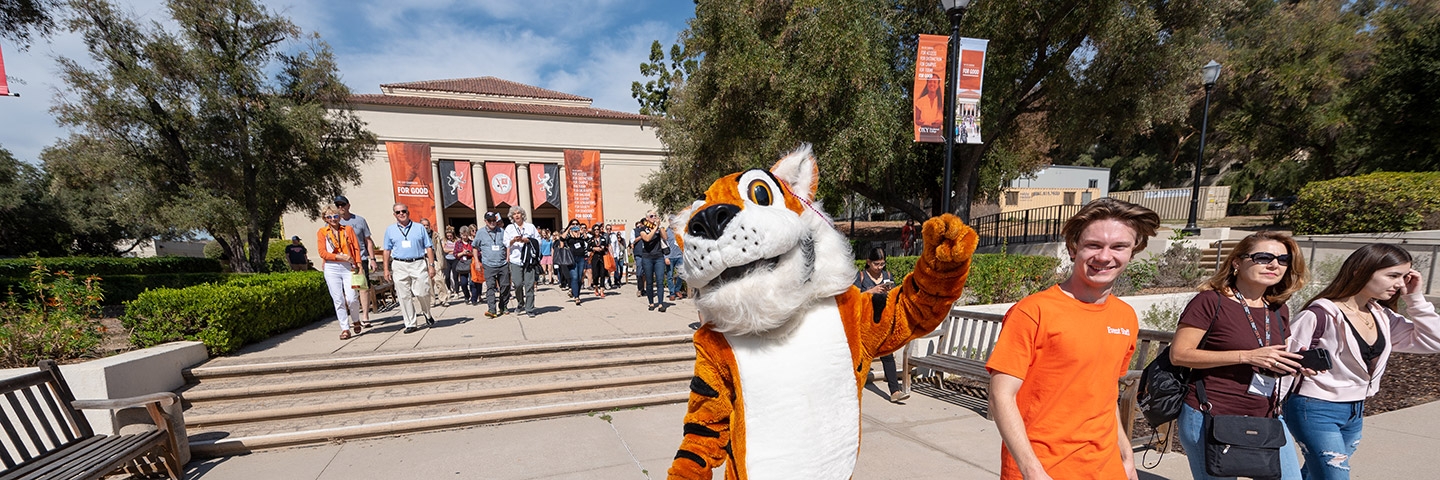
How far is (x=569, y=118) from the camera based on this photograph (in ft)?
91.3

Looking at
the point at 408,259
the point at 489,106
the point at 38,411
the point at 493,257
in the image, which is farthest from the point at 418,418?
the point at 489,106

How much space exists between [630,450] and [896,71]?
981cm

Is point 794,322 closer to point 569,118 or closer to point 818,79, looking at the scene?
point 818,79

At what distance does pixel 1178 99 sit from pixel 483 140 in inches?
1042

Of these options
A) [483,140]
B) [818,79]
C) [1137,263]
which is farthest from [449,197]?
[1137,263]

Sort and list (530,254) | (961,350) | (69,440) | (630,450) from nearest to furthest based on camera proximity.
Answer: (69,440), (630,450), (961,350), (530,254)

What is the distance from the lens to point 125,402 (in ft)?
11.3

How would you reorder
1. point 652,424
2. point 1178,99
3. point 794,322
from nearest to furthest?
point 794,322
point 652,424
point 1178,99

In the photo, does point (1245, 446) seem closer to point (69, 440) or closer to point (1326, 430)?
point (1326, 430)

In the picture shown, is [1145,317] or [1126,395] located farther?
[1145,317]

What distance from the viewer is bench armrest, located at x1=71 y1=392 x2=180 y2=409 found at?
3383 millimetres

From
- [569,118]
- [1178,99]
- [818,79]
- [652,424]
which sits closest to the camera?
[652,424]

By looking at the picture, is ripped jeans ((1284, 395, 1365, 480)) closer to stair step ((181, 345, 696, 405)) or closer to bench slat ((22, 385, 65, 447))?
stair step ((181, 345, 696, 405))

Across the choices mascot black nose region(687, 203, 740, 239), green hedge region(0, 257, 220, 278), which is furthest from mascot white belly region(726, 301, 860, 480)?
green hedge region(0, 257, 220, 278)
